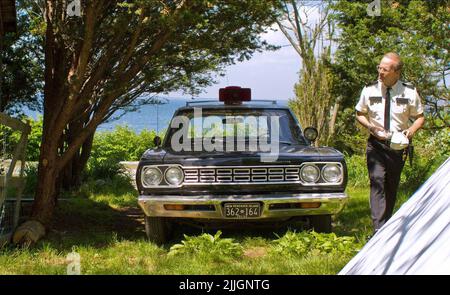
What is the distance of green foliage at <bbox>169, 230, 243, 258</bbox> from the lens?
18.0ft

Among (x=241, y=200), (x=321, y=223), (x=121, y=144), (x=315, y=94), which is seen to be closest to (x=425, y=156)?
(x=315, y=94)

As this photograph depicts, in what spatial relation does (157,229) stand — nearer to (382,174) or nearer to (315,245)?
(315,245)

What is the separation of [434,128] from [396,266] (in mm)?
9091

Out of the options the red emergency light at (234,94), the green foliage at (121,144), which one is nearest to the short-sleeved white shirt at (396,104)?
the red emergency light at (234,94)

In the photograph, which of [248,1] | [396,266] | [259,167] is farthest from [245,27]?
[396,266]

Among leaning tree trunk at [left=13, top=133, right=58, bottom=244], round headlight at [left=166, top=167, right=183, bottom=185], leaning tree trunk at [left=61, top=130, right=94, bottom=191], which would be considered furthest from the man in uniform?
leaning tree trunk at [left=61, top=130, right=94, bottom=191]

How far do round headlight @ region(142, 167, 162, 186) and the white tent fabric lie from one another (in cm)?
431

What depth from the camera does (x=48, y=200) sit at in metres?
6.87

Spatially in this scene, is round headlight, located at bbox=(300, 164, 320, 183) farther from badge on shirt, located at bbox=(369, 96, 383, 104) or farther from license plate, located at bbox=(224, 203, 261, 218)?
badge on shirt, located at bbox=(369, 96, 383, 104)

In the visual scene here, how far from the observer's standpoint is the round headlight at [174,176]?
19.6 ft

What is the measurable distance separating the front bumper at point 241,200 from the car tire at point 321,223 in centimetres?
36

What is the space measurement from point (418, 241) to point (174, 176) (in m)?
4.80

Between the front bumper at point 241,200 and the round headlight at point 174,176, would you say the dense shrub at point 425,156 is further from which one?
the round headlight at point 174,176

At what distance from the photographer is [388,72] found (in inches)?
209
